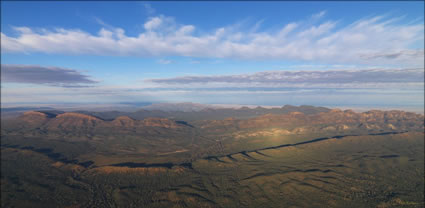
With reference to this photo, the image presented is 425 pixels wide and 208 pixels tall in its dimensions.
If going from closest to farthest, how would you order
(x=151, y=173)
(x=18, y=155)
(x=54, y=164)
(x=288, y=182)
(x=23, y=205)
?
1. (x=23, y=205)
2. (x=288, y=182)
3. (x=151, y=173)
4. (x=54, y=164)
5. (x=18, y=155)

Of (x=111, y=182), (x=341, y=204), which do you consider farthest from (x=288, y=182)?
(x=111, y=182)

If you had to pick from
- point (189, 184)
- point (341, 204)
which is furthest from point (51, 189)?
point (341, 204)

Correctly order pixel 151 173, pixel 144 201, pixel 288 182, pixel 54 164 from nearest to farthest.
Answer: pixel 144 201, pixel 288 182, pixel 151 173, pixel 54 164

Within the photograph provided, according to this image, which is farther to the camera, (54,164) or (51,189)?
(54,164)

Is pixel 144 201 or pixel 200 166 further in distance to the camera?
A: pixel 200 166

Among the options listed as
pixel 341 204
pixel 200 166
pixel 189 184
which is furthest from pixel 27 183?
pixel 341 204

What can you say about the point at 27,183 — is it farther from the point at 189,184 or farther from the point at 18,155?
the point at 189,184

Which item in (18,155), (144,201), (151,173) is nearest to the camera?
(144,201)

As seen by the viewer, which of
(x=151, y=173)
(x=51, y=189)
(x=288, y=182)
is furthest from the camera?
(x=151, y=173)

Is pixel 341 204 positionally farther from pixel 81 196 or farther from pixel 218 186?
pixel 81 196
